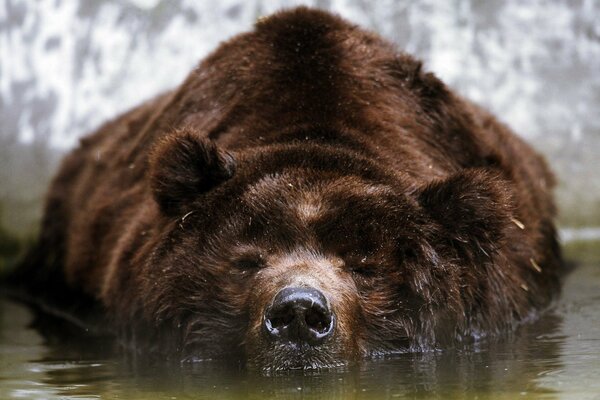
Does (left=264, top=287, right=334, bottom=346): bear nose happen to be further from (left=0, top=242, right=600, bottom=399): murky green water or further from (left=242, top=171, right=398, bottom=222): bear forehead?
(left=242, top=171, right=398, bottom=222): bear forehead

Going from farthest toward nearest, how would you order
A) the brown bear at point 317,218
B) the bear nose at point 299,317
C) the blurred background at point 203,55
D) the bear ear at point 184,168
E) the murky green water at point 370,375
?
the blurred background at point 203,55 < the bear ear at point 184,168 < the brown bear at point 317,218 < the bear nose at point 299,317 < the murky green water at point 370,375

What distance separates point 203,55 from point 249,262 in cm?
539

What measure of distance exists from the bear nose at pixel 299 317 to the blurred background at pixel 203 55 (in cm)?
554

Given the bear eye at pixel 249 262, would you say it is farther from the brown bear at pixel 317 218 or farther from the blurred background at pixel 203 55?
the blurred background at pixel 203 55

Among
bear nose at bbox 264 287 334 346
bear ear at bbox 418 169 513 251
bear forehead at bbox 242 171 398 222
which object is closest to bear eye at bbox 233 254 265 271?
bear forehead at bbox 242 171 398 222

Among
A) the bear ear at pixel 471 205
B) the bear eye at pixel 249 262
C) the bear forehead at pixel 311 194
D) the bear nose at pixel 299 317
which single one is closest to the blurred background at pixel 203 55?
Answer: the bear ear at pixel 471 205

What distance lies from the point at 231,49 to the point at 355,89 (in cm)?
102

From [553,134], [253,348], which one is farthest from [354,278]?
[553,134]

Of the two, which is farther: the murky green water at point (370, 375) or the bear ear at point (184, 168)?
the bear ear at point (184, 168)

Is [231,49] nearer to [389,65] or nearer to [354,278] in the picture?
[389,65]

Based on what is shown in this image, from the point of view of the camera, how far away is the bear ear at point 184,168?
6.00m

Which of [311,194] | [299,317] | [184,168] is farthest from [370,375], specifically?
[184,168]

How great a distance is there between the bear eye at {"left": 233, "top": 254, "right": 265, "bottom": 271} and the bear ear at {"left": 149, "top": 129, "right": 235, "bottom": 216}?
0.47 m

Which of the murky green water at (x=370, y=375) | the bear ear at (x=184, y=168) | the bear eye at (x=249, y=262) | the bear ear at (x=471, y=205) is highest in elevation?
the bear ear at (x=184, y=168)
